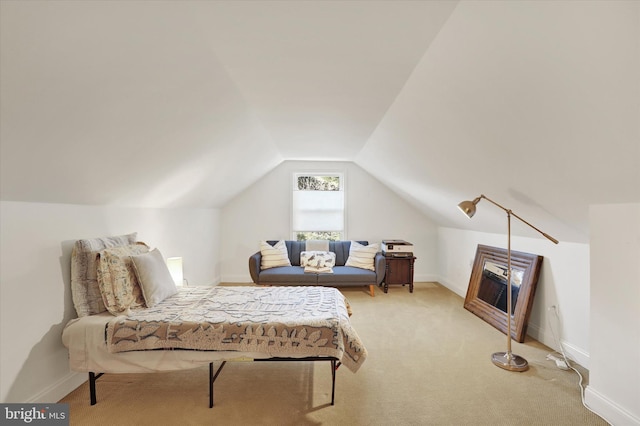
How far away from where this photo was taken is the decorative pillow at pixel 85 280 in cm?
237

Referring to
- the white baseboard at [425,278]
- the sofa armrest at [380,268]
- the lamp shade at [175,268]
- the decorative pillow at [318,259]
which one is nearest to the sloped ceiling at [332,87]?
the lamp shade at [175,268]

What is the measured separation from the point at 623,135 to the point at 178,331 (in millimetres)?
2903

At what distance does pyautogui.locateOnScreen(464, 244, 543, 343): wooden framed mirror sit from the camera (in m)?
3.34

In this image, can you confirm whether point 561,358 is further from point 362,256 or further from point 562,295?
point 362,256

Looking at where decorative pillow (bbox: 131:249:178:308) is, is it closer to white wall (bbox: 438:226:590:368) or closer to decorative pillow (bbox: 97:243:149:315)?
decorative pillow (bbox: 97:243:149:315)

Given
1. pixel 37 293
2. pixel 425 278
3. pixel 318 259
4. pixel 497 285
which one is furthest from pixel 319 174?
pixel 37 293

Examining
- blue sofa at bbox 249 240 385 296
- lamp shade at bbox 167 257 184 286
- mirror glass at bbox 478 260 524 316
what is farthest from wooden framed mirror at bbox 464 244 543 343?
lamp shade at bbox 167 257 184 286

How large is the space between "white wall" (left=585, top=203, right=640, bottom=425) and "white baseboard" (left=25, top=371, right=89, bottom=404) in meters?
3.90

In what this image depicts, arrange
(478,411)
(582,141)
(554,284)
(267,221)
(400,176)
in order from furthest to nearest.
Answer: (267,221) → (400,176) → (554,284) → (478,411) → (582,141)

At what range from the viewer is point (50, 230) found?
230 cm

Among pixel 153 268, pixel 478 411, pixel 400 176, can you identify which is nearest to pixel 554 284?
pixel 478 411

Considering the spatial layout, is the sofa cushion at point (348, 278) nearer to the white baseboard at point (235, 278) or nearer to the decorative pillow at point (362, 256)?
the decorative pillow at point (362, 256)

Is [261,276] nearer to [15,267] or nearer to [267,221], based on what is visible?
[267,221]

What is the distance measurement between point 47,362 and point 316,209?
15.0 ft
